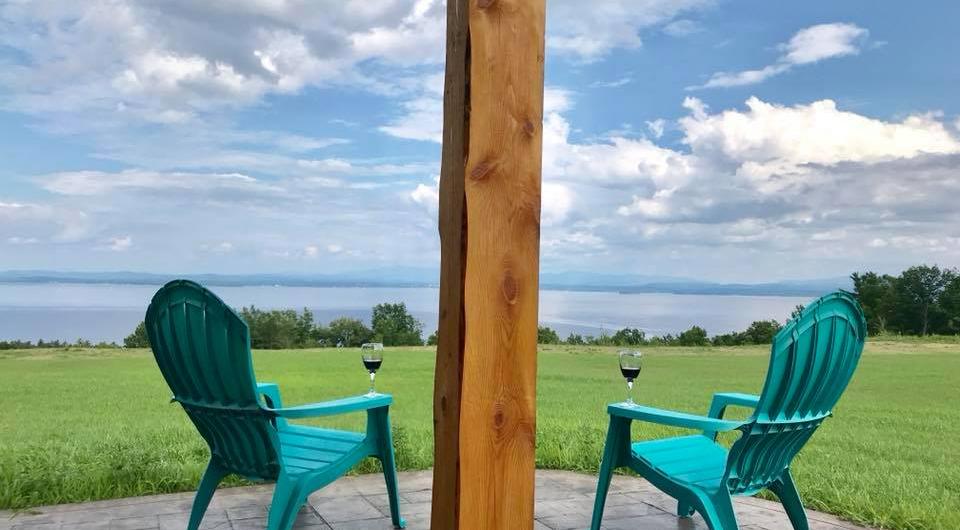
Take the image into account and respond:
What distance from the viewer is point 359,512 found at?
3.32 m

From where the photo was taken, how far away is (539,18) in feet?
6.76

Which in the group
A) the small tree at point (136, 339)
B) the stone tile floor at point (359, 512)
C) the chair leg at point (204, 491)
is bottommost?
the stone tile floor at point (359, 512)

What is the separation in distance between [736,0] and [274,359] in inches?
362

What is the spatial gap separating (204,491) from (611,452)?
1.51 metres

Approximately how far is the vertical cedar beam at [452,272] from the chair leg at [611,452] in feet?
3.34

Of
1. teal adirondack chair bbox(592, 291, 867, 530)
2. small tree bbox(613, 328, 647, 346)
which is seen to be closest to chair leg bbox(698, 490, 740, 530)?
teal adirondack chair bbox(592, 291, 867, 530)

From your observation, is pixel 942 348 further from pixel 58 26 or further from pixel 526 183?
pixel 58 26

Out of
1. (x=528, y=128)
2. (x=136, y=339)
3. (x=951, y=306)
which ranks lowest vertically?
(x=136, y=339)

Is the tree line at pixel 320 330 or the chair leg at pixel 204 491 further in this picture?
the tree line at pixel 320 330

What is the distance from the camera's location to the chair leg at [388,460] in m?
3.04

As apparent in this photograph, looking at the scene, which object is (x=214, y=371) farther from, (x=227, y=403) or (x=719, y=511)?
(x=719, y=511)

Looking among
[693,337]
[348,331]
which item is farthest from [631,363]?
[693,337]

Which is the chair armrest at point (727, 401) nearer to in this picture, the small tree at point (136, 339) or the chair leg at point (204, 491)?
the chair leg at point (204, 491)

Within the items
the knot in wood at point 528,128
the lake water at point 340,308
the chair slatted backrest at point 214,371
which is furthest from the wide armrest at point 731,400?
the lake water at point 340,308
